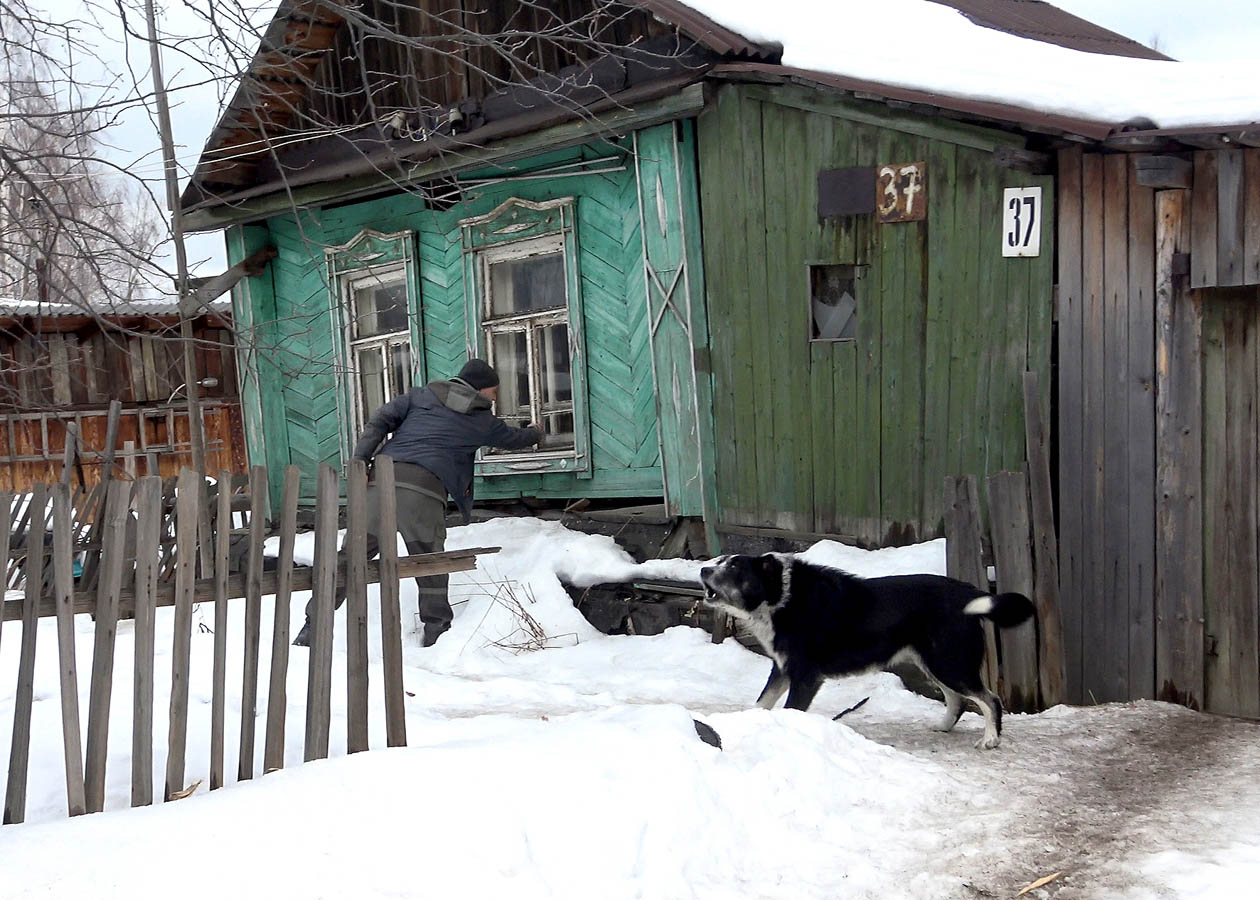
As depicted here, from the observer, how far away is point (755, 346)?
7.98 meters

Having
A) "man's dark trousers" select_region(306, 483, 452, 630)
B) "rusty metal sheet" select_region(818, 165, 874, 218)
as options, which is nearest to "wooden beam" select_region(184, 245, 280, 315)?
"man's dark trousers" select_region(306, 483, 452, 630)

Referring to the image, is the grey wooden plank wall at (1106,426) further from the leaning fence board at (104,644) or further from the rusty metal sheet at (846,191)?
the leaning fence board at (104,644)

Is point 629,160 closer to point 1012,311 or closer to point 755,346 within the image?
point 755,346

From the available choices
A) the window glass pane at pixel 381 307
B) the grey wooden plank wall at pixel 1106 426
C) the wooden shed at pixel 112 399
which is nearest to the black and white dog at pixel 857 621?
the grey wooden plank wall at pixel 1106 426

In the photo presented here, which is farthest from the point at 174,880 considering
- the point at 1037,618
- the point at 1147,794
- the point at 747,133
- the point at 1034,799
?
the point at 747,133

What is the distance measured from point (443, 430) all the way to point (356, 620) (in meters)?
3.99

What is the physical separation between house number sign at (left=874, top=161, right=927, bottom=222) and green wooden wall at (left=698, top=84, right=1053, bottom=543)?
6cm

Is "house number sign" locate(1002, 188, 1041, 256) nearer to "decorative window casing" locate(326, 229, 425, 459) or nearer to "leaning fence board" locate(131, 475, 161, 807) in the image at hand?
"leaning fence board" locate(131, 475, 161, 807)

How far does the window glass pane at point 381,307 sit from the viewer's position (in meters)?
10.8

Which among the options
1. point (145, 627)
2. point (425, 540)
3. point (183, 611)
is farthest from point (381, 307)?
point (145, 627)

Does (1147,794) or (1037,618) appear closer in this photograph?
(1147,794)

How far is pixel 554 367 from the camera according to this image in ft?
31.3

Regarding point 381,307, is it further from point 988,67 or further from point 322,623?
point 322,623

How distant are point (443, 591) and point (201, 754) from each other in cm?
373
